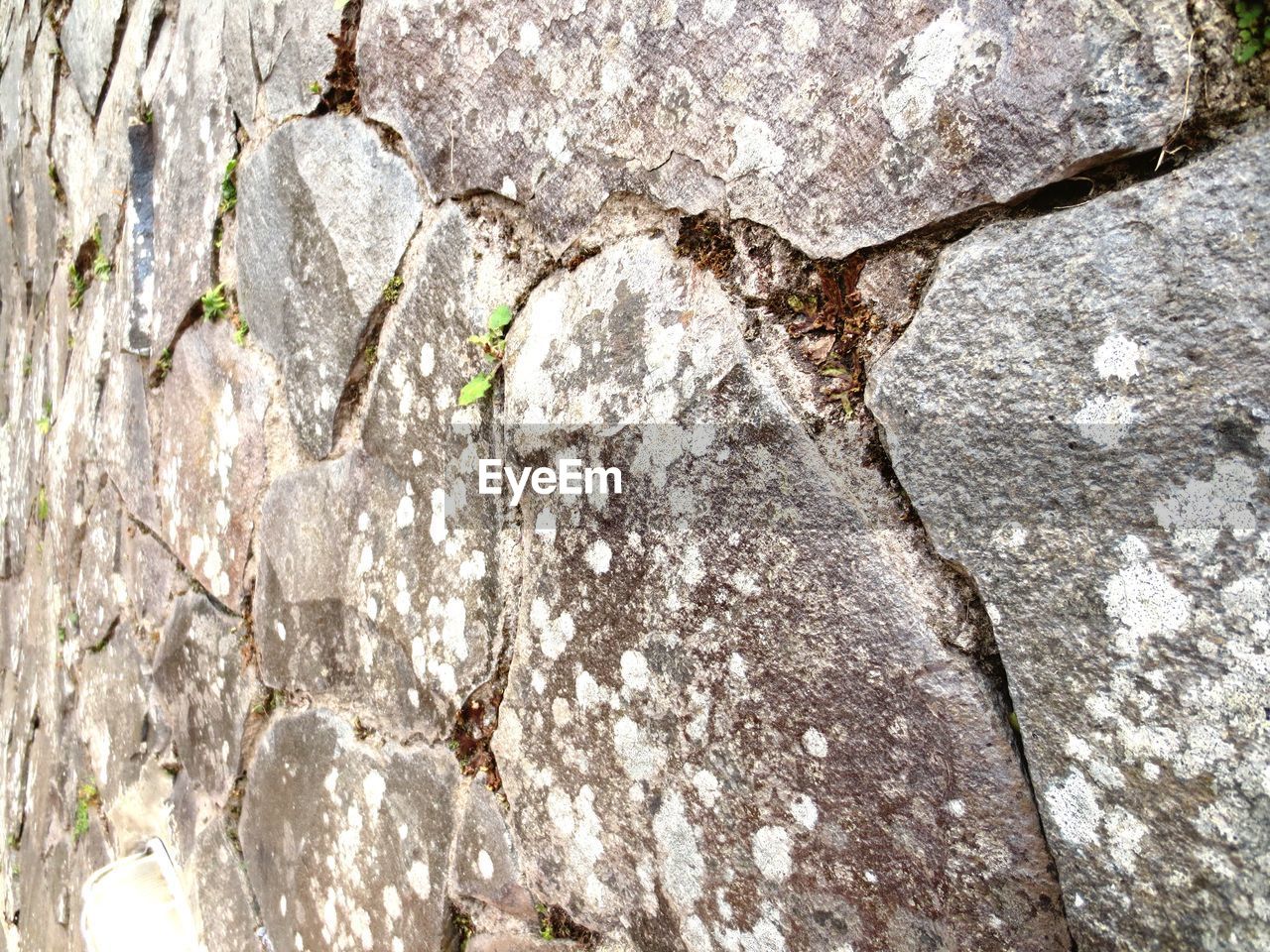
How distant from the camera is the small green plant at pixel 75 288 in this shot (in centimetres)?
238

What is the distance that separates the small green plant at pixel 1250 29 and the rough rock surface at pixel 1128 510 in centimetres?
6

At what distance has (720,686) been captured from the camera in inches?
30.9

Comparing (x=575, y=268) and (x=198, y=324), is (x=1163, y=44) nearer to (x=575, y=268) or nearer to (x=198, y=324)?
(x=575, y=268)

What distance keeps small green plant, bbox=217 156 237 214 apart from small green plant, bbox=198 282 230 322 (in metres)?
0.14

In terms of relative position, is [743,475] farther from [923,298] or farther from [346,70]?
[346,70]

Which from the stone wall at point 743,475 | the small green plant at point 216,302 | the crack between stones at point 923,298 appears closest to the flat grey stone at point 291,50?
the stone wall at point 743,475

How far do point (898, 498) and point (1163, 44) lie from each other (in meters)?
0.34

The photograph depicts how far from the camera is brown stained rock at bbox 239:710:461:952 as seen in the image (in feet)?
3.66

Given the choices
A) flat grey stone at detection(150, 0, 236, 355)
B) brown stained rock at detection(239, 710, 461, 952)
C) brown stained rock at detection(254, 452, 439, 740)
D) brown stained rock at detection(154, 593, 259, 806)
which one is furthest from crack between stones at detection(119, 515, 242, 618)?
flat grey stone at detection(150, 0, 236, 355)

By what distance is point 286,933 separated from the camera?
1425 millimetres

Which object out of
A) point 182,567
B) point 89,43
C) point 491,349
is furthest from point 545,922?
point 89,43

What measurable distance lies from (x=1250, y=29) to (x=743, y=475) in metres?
0.45

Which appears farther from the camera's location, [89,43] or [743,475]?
[89,43]

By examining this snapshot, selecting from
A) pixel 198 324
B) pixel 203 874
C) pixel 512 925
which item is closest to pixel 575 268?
pixel 512 925
